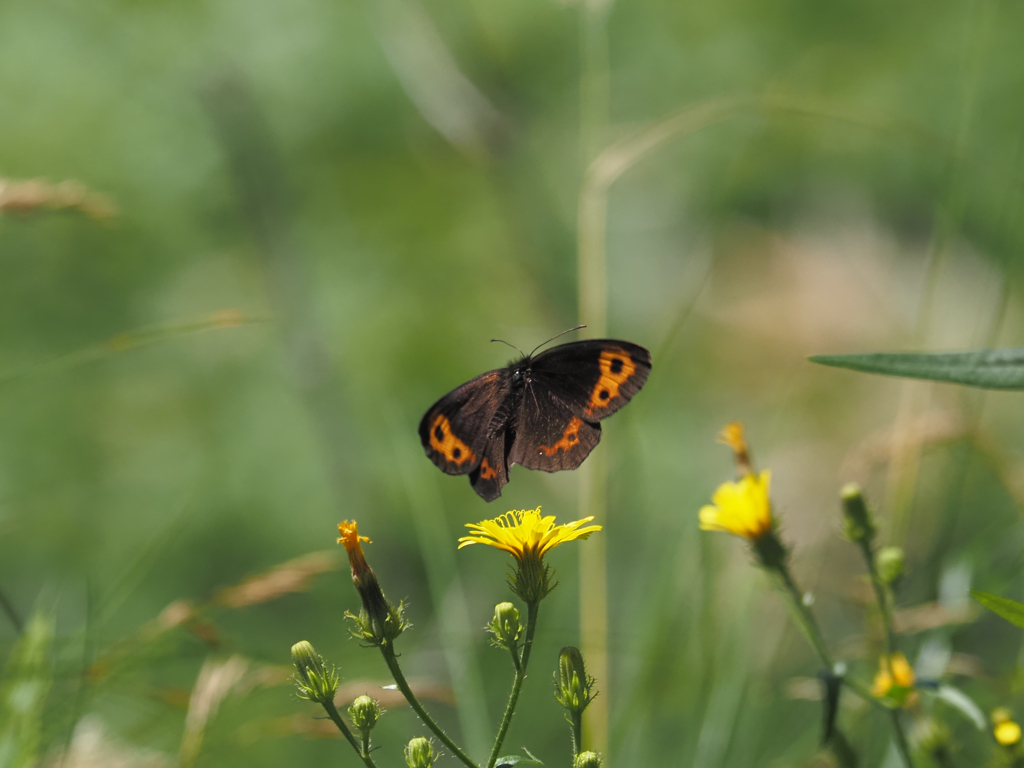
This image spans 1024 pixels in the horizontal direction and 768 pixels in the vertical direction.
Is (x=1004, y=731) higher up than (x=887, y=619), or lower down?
lower down

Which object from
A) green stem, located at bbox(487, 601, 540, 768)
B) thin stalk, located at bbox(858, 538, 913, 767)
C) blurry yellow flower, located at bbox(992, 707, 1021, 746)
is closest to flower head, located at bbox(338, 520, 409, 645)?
green stem, located at bbox(487, 601, 540, 768)

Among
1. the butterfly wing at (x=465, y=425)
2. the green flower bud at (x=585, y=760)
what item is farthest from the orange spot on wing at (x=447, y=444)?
the green flower bud at (x=585, y=760)

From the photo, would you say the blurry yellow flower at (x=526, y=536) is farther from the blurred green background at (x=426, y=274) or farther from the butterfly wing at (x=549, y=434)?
the blurred green background at (x=426, y=274)

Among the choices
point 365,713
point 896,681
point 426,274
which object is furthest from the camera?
point 426,274

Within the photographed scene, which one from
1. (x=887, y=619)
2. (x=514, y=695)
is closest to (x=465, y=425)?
(x=514, y=695)

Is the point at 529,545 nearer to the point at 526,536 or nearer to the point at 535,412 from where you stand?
the point at 526,536

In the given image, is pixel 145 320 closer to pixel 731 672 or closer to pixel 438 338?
pixel 438 338

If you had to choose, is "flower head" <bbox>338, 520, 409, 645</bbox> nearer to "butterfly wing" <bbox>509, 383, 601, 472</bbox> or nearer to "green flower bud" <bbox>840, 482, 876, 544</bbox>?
"butterfly wing" <bbox>509, 383, 601, 472</bbox>
